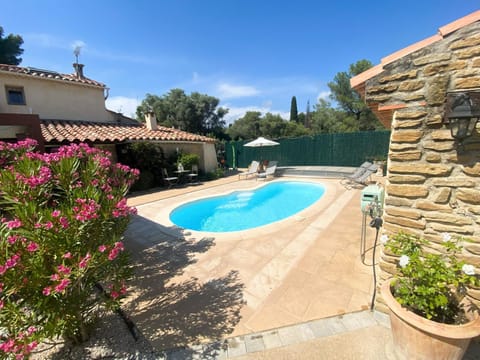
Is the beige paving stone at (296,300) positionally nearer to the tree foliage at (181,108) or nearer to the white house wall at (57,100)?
Answer: the white house wall at (57,100)

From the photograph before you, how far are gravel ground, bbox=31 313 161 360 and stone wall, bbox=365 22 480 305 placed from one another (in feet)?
10.3

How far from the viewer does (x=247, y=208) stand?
911cm

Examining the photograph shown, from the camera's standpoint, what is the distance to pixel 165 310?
2.76 meters

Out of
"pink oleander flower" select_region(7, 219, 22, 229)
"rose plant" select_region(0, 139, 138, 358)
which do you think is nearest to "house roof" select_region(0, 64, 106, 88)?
"rose plant" select_region(0, 139, 138, 358)

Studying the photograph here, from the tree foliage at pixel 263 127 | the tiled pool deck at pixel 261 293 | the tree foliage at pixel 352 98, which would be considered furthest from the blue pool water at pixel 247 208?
the tree foliage at pixel 263 127

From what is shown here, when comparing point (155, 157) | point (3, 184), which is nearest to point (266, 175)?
point (155, 157)

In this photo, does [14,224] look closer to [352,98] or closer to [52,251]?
[52,251]

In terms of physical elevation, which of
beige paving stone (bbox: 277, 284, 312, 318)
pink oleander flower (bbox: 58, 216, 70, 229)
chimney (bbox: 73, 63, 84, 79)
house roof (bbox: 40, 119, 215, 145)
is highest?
chimney (bbox: 73, 63, 84, 79)

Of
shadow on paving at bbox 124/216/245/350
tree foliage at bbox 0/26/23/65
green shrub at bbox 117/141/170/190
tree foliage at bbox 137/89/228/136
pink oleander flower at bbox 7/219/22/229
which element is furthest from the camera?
tree foliage at bbox 137/89/228/136

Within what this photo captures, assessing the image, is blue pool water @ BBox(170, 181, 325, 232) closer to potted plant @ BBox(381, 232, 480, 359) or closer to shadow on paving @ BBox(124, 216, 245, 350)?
shadow on paving @ BBox(124, 216, 245, 350)

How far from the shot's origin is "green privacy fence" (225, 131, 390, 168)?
41.4 ft

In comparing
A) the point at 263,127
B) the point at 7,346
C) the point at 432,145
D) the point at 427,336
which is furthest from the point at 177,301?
the point at 263,127

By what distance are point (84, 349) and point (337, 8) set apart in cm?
1145

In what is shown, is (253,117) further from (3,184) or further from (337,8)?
(3,184)
